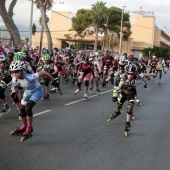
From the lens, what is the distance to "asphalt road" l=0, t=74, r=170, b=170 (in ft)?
20.6

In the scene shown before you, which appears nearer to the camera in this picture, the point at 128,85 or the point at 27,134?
the point at 27,134

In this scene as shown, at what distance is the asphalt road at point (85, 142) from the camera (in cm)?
627

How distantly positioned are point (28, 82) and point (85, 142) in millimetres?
1645

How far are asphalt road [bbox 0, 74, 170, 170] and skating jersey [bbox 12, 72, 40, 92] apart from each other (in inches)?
40.2

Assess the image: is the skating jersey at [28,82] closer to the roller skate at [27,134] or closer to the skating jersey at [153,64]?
the roller skate at [27,134]

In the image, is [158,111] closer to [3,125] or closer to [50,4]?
[3,125]

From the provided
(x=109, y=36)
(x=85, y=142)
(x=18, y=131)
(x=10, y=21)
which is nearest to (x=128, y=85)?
(x=85, y=142)

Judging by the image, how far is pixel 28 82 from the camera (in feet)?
25.4

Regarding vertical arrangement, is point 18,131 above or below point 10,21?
below

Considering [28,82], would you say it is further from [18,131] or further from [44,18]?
[44,18]

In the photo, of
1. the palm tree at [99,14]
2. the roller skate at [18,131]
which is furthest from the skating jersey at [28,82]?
the palm tree at [99,14]

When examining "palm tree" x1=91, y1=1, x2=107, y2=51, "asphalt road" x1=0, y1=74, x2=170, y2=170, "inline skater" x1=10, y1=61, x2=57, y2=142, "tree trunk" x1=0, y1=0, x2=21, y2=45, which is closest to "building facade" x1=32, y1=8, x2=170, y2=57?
"palm tree" x1=91, y1=1, x2=107, y2=51

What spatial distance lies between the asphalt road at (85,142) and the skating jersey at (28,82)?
1.02 meters

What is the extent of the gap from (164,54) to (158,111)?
8260 cm
